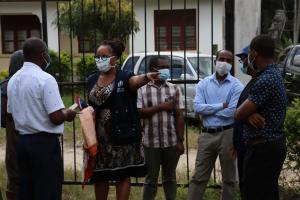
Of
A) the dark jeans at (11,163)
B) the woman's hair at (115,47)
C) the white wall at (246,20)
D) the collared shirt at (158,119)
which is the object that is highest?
the white wall at (246,20)

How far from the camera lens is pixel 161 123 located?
20.1 ft

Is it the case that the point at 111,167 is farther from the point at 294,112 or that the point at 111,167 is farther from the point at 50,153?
the point at 294,112

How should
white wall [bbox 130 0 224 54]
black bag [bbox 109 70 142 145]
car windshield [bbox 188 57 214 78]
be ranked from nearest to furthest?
black bag [bbox 109 70 142 145]
car windshield [bbox 188 57 214 78]
white wall [bbox 130 0 224 54]

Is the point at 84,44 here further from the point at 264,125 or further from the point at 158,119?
the point at 264,125

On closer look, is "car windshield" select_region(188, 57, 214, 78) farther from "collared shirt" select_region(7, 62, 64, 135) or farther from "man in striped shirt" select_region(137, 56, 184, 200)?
"collared shirt" select_region(7, 62, 64, 135)

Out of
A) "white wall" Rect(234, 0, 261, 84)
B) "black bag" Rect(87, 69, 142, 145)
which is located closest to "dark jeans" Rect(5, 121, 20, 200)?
"black bag" Rect(87, 69, 142, 145)

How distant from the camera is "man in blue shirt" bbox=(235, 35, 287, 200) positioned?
187 inches

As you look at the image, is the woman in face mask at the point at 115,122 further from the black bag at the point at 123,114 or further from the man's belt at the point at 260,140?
the man's belt at the point at 260,140

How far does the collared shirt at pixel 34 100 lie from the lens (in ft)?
16.3

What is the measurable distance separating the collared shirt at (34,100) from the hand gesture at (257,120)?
1555mm

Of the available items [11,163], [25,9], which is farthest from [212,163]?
[25,9]

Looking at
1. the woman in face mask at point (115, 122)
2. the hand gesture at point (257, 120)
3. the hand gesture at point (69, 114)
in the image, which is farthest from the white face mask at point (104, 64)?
the hand gesture at point (257, 120)

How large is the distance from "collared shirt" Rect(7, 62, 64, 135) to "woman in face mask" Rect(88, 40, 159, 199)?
648 mm

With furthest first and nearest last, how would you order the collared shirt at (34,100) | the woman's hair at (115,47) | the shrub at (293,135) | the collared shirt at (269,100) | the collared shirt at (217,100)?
the shrub at (293,135) < the collared shirt at (217,100) < the woman's hair at (115,47) < the collared shirt at (34,100) < the collared shirt at (269,100)
